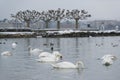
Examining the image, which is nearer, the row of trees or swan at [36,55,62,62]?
swan at [36,55,62,62]

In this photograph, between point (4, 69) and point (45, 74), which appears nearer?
point (45, 74)

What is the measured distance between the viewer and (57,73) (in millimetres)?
15828

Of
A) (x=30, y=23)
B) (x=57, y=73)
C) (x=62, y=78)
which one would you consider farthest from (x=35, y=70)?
(x=30, y=23)

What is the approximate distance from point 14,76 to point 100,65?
4.52 meters

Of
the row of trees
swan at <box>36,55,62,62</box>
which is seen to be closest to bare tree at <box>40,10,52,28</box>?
the row of trees

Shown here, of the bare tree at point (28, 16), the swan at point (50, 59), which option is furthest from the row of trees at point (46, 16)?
the swan at point (50, 59)

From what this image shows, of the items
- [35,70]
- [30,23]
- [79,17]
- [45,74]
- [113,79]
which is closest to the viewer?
[113,79]

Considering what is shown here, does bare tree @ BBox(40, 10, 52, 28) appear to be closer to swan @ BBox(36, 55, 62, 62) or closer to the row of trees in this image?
the row of trees

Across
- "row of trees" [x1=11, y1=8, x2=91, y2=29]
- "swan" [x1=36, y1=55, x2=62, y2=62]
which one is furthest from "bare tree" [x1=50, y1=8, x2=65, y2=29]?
"swan" [x1=36, y1=55, x2=62, y2=62]

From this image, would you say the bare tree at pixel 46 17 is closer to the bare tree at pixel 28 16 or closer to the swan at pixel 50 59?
the bare tree at pixel 28 16

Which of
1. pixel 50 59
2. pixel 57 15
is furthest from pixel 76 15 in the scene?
pixel 50 59

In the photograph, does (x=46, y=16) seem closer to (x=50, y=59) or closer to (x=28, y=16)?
(x=28, y=16)

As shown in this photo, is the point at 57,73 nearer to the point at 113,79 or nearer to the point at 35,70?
the point at 35,70

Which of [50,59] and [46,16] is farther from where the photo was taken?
[46,16]
